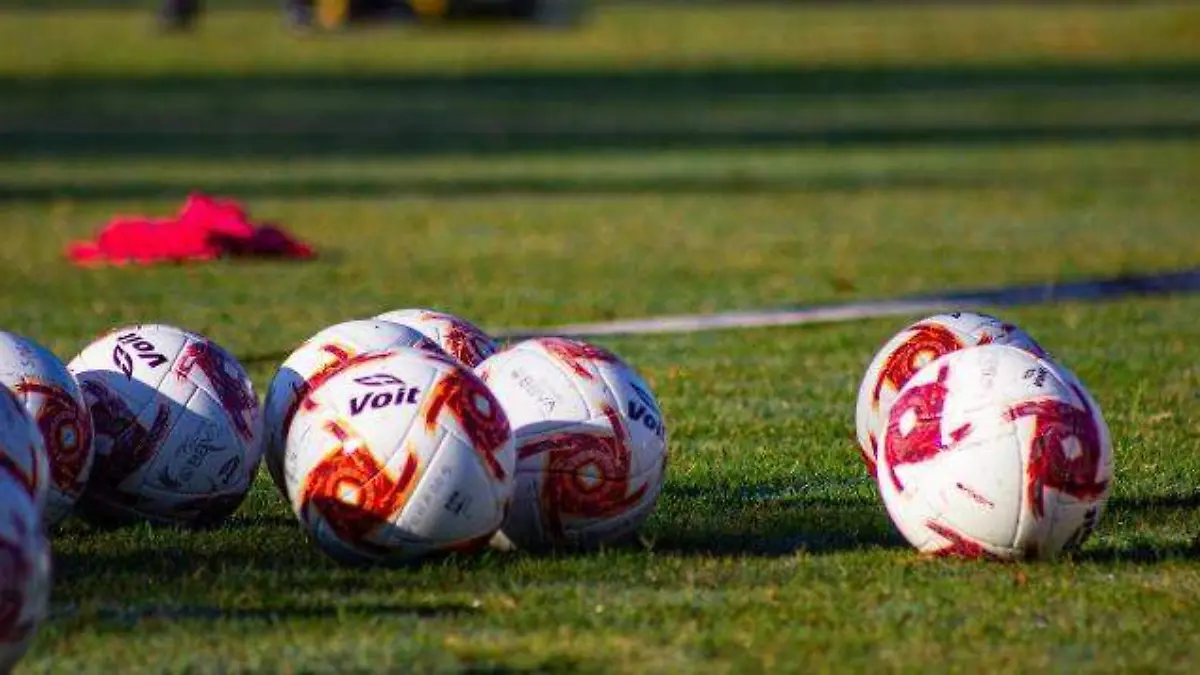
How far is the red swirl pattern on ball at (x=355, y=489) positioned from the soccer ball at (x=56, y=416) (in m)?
0.99

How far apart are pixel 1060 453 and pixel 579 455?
5.46 ft

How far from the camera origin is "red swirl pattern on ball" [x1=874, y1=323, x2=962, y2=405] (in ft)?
31.1

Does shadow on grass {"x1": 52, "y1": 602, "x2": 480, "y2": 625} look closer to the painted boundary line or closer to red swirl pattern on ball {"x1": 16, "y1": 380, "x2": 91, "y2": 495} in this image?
red swirl pattern on ball {"x1": 16, "y1": 380, "x2": 91, "y2": 495}

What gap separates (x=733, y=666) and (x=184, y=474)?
291 centimetres

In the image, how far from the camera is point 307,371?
9.15m

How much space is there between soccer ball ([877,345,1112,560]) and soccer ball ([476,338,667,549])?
0.88 metres

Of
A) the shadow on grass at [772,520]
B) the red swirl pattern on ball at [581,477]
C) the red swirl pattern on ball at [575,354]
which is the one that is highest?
the red swirl pattern on ball at [575,354]

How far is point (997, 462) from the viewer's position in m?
8.05

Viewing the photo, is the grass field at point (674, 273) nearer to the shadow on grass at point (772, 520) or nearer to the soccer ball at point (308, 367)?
the shadow on grass at point (772, 520)

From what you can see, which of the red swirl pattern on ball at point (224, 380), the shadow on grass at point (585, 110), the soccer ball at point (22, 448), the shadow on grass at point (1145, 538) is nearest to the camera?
the soccer ball at point (22, 448)

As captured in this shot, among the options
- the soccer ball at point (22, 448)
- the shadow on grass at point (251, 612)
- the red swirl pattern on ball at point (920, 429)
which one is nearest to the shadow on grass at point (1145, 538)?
the red swirl pattern on ball at point (920, 429)

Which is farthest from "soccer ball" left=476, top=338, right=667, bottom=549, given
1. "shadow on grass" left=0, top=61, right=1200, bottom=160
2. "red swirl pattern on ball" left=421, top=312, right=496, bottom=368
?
"shadow on grass" left=0, top=61, right=1200, bottom=160

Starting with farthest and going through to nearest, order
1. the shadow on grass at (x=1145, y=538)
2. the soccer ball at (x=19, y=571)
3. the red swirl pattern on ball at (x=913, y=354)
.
Result: 1. the red swirl pattern on ball at (x=913, y=354)
2. the shadow on grass at (x=1145, y=538)
3. the soccer ball at (x=19, y=571)

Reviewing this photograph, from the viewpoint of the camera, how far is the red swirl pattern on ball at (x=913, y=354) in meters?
9.49
